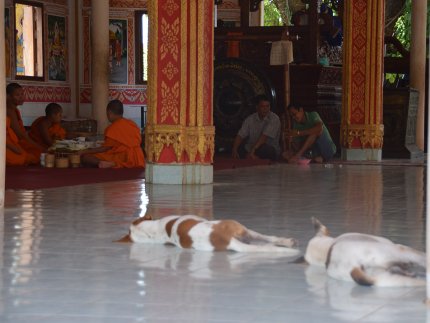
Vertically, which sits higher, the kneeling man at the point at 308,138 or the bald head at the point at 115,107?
the bald head at the point at 115,107

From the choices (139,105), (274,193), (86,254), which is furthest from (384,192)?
(139,105)

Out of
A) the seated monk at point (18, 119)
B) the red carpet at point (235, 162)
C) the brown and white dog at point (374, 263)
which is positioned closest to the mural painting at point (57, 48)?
the red carpet at point (235, 162)

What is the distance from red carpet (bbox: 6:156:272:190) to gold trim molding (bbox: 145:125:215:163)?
2.24 ft

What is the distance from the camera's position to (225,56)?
15.0m

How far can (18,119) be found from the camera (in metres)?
12.1

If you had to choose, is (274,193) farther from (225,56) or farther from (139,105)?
(139,105)

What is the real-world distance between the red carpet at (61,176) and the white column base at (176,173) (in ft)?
1.92

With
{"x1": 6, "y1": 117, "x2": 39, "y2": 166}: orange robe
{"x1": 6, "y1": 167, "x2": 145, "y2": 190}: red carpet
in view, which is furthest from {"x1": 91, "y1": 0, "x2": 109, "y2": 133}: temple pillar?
{"x1": 6, "y1": 167, "x2": 145, "y2": 190}: red carpet

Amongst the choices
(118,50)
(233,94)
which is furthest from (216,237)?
(118,50)

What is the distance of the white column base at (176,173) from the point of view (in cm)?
964

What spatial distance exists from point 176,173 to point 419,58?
7851 mm

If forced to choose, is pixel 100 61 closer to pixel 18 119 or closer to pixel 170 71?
pixel 18 119

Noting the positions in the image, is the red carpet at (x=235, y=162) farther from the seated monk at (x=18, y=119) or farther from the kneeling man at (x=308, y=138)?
the seated monk at (x=18, y=119)

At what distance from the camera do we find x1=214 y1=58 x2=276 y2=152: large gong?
48.6ft
